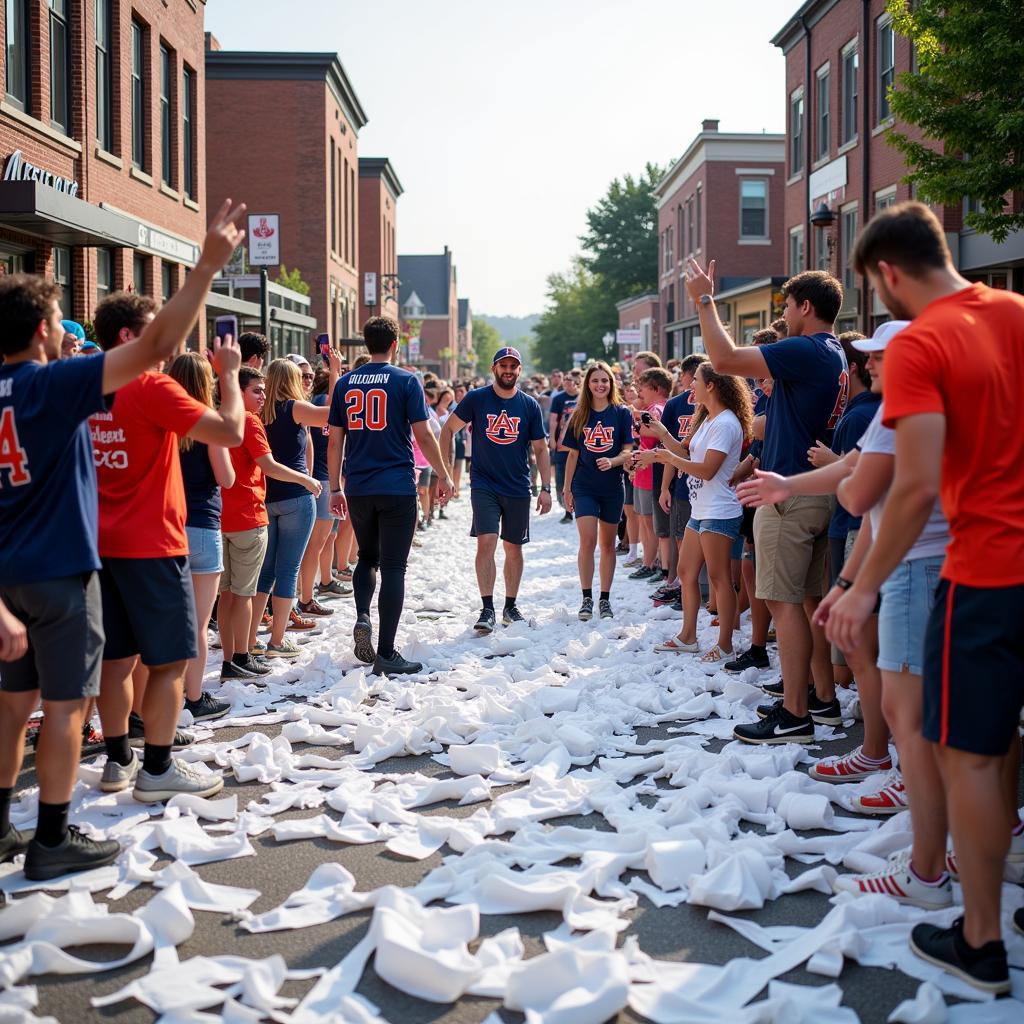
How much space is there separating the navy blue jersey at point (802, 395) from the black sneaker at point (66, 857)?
4.01 meters

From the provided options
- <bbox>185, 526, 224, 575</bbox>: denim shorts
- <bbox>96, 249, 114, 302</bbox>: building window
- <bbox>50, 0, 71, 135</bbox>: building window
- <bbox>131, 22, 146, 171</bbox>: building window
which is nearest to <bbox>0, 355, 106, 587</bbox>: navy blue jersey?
<bbox>185, 526, 224, 575</bbox>: denim shorts

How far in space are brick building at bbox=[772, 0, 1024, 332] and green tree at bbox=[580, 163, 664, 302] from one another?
165ft

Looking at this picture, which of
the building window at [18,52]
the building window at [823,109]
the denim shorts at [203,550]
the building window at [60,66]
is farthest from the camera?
the building window at [823,109]

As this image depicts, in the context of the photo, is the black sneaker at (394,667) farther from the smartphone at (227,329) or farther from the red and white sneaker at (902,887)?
the red and white sneaker at (902,887)

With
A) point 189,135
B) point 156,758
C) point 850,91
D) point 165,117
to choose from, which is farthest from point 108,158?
point 850,91

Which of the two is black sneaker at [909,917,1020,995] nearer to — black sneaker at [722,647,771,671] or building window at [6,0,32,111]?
black sneaker at [722,647,771,671]

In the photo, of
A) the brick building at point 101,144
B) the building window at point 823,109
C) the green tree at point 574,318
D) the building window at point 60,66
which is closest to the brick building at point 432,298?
the green tree at point 574,318

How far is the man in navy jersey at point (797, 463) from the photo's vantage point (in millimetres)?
6539

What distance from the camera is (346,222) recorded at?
161 feet

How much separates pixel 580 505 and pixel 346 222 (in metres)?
40.5

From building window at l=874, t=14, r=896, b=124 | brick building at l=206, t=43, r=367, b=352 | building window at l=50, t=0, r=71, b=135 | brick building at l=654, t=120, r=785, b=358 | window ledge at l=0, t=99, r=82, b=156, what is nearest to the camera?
window ledge at l=0, t=99, r=82, b=156

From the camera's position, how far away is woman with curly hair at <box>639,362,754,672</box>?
882cm

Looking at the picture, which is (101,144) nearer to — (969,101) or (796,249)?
(969,101)

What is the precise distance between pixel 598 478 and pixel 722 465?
7.25 feet
